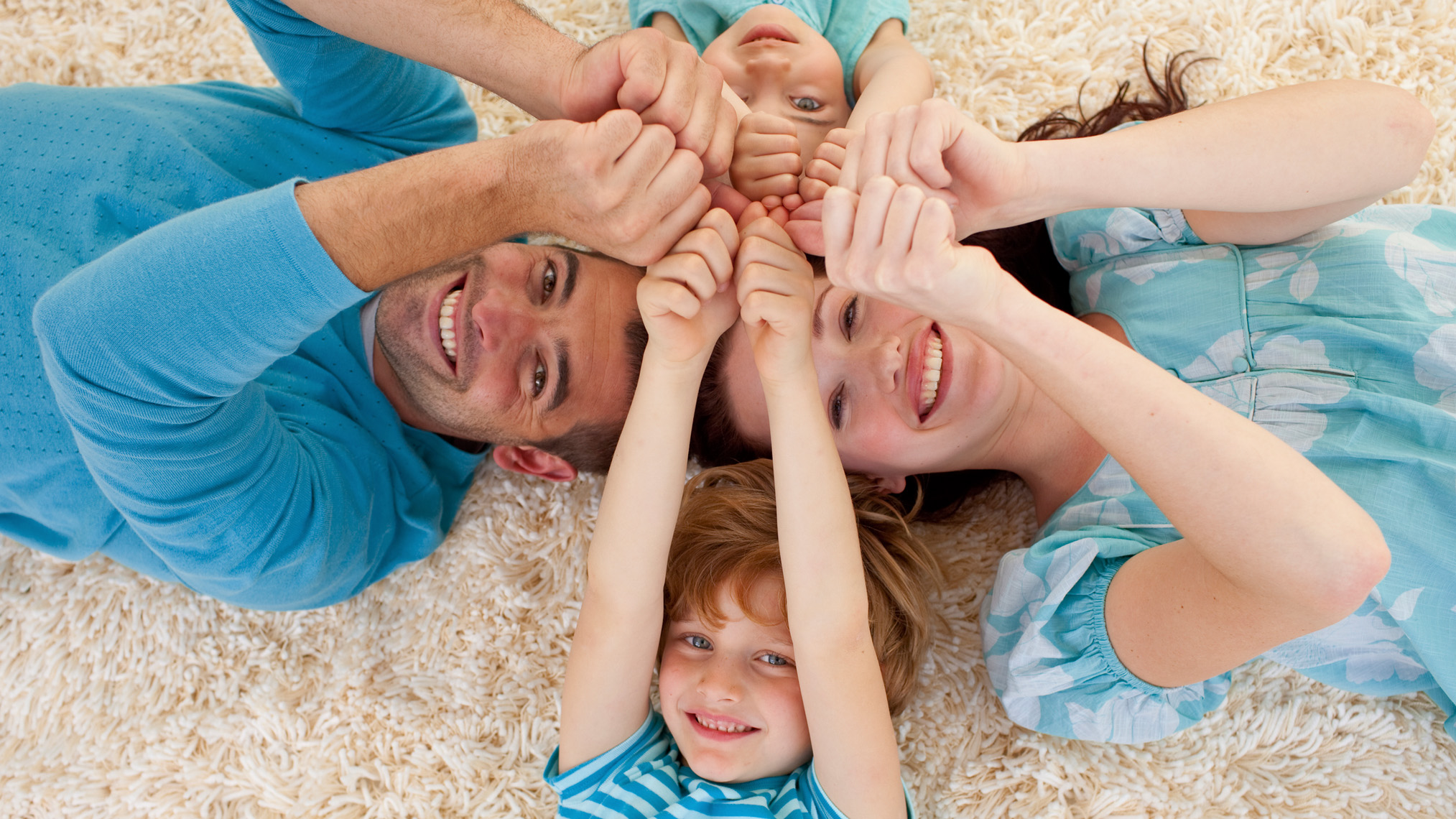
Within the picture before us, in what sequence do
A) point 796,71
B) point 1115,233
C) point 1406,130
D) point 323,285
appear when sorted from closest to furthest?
point 323,285, point 1406,130, point 1115,233, point 796,71

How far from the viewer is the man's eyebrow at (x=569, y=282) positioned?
1.41m

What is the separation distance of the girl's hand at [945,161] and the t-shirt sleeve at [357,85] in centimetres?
86

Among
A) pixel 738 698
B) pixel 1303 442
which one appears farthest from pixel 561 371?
pixel 1303 442

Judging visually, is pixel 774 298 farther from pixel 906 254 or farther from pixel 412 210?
pixel 412 210

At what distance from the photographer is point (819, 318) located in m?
1.27

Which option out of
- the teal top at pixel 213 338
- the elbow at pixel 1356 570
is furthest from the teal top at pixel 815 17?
the elbow at pixel 1356 570

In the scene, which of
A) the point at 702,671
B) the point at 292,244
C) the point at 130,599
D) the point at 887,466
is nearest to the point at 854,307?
the point at 887,466

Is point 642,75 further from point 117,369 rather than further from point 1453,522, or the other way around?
point 1453,522

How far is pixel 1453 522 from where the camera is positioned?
110 centimetres

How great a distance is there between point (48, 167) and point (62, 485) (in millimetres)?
475

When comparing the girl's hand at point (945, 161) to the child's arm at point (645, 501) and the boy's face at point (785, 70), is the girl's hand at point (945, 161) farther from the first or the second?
the boy's face at point (785, 70)

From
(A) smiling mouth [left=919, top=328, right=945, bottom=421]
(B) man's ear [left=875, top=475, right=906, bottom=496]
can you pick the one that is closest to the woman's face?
(A) smiling mouth [left=919, top=328, right=945, bottom=421]

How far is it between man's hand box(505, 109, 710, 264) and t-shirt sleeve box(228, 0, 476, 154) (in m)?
0.52

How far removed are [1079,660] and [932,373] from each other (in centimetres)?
44
